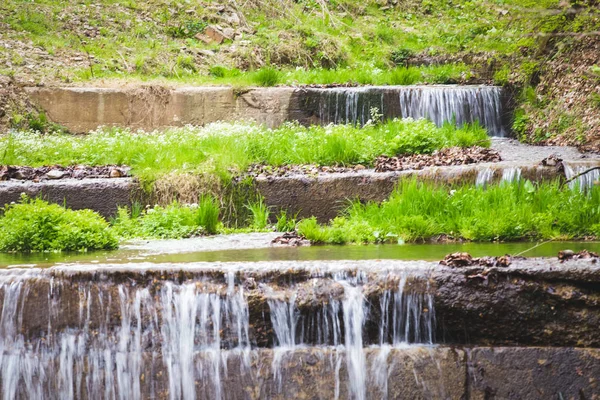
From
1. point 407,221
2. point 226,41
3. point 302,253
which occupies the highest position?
point 226,41

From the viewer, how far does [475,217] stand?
7145 millimetres

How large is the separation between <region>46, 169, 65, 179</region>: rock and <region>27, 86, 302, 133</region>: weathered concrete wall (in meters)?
4.13

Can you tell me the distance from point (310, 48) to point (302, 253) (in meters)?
11.5

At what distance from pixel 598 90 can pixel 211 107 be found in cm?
683

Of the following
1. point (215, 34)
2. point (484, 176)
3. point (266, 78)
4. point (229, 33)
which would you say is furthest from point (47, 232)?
point (229, 33)

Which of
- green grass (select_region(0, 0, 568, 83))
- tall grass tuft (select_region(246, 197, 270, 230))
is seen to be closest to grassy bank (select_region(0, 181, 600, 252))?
tall grass tuft (select_region(246, 197, 270, 230))

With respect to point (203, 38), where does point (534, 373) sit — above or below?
below

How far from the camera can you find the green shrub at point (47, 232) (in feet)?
22.2

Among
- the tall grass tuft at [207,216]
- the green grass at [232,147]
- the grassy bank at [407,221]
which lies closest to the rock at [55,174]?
the green grass at [232,147]

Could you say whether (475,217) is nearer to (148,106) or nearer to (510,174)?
(510,174)

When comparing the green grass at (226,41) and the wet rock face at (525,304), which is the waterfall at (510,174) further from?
the green grass at (226,41)

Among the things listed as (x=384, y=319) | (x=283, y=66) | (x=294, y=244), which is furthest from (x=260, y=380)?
(x=283, y=66)

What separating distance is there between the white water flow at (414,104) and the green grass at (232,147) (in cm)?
127

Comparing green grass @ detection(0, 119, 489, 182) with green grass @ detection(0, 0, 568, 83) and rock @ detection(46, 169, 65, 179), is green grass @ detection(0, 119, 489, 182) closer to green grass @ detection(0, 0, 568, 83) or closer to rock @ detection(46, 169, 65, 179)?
rock @ detection(46, 169, 65, 179)
